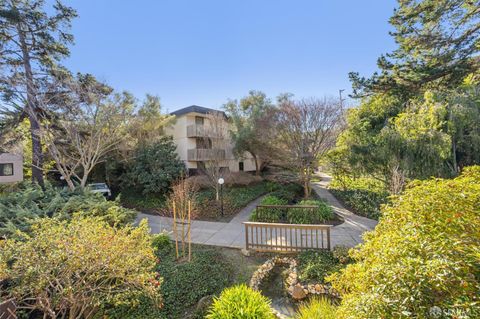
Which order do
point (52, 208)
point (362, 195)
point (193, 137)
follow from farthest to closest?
point (193, 137)
point (362, 195)
point (52, 208)

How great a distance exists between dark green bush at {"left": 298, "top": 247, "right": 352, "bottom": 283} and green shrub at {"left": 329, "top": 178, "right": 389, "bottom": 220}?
379 cm

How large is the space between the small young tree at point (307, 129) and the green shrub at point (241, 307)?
30.4 feet

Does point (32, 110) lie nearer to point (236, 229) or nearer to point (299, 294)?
point (236, 229)

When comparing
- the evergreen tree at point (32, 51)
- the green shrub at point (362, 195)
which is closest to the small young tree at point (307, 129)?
the green shrub at point (362, 195)

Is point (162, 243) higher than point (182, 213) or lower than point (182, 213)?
lower

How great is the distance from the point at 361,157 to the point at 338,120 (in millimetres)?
2547

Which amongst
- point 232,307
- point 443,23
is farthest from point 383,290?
point 443,23

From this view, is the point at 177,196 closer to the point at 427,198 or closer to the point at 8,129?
the point at 427,198

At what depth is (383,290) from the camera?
67.7 inches

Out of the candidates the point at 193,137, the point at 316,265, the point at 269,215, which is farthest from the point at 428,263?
the point at 193,137

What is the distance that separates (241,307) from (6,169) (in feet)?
83.0

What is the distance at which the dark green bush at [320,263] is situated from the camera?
513 centimetres

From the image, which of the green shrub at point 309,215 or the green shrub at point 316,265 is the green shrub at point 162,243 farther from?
the green shrub at point 309,215

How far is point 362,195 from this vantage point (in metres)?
11.3
